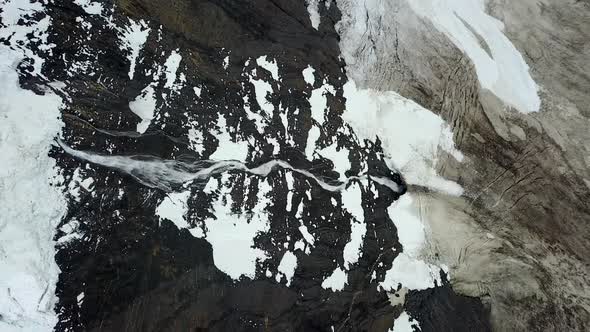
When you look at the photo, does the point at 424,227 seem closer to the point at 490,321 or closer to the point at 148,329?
the point at 490,321

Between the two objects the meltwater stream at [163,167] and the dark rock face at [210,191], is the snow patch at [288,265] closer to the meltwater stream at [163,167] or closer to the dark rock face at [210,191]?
the dark rock face at [210,191]

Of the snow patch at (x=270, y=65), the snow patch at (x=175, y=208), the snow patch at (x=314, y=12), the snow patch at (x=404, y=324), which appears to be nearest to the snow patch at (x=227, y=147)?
the snow patch at (x=175, y=208)

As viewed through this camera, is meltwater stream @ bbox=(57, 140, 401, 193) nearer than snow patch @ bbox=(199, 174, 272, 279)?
Yes

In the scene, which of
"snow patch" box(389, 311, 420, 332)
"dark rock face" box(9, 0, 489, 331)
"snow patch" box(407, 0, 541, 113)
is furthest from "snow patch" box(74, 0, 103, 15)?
"snow patch" box(389, 311, 420, 332)

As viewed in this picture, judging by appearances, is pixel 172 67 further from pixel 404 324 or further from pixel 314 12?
pixel 404 324

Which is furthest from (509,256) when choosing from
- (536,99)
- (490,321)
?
(536,99)

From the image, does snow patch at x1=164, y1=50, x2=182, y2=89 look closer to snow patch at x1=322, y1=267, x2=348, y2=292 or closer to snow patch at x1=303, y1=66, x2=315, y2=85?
snow patch at x1=303, y1=66, x2=315, y2=85

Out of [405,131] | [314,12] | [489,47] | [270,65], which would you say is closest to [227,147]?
[270,65]
